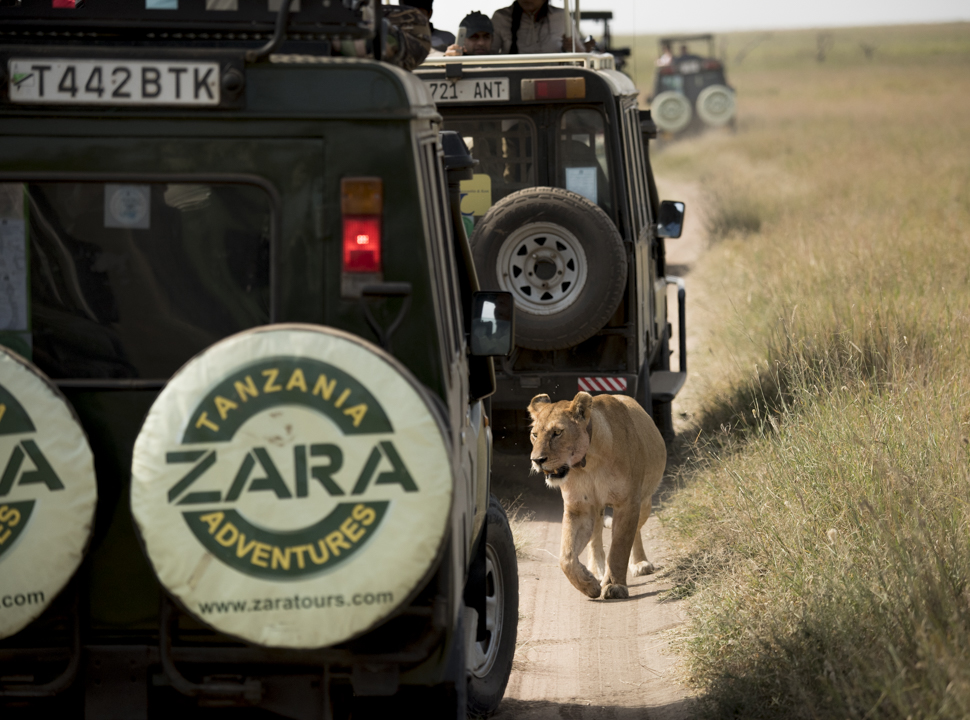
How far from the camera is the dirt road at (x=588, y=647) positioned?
14.4ft

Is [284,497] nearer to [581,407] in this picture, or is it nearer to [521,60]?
[581,407]

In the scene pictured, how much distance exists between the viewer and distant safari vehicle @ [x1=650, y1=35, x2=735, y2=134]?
123ft

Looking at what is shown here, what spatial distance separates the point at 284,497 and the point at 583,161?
4767mm

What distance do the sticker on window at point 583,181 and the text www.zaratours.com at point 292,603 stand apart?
4.75 meters

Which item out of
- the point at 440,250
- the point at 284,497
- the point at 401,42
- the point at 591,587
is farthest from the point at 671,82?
the point at 284,497

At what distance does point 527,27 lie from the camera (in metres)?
8.72

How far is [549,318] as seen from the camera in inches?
263

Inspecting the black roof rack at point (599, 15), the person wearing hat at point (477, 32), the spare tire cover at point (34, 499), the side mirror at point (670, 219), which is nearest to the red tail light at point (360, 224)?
the spare tire cover at point (34, 499)

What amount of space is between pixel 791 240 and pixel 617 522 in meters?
7.64

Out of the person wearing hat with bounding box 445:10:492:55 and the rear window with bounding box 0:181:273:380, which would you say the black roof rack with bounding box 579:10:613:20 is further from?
the rear window with bounding box 0:181:273:380

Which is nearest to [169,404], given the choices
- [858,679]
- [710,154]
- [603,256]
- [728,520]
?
[858,679]

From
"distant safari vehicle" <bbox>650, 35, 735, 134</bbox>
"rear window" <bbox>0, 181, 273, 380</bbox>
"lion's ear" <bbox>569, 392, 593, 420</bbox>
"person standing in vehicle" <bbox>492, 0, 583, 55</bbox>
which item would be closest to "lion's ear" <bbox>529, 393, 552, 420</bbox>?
"lion's ear" <bbox>569, 392, 593, 420</bbox>

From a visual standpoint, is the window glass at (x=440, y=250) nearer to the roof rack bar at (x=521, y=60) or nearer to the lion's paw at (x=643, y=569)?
the lion's paw at (x=643, y=569)

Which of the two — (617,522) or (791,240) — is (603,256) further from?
(791,240)
